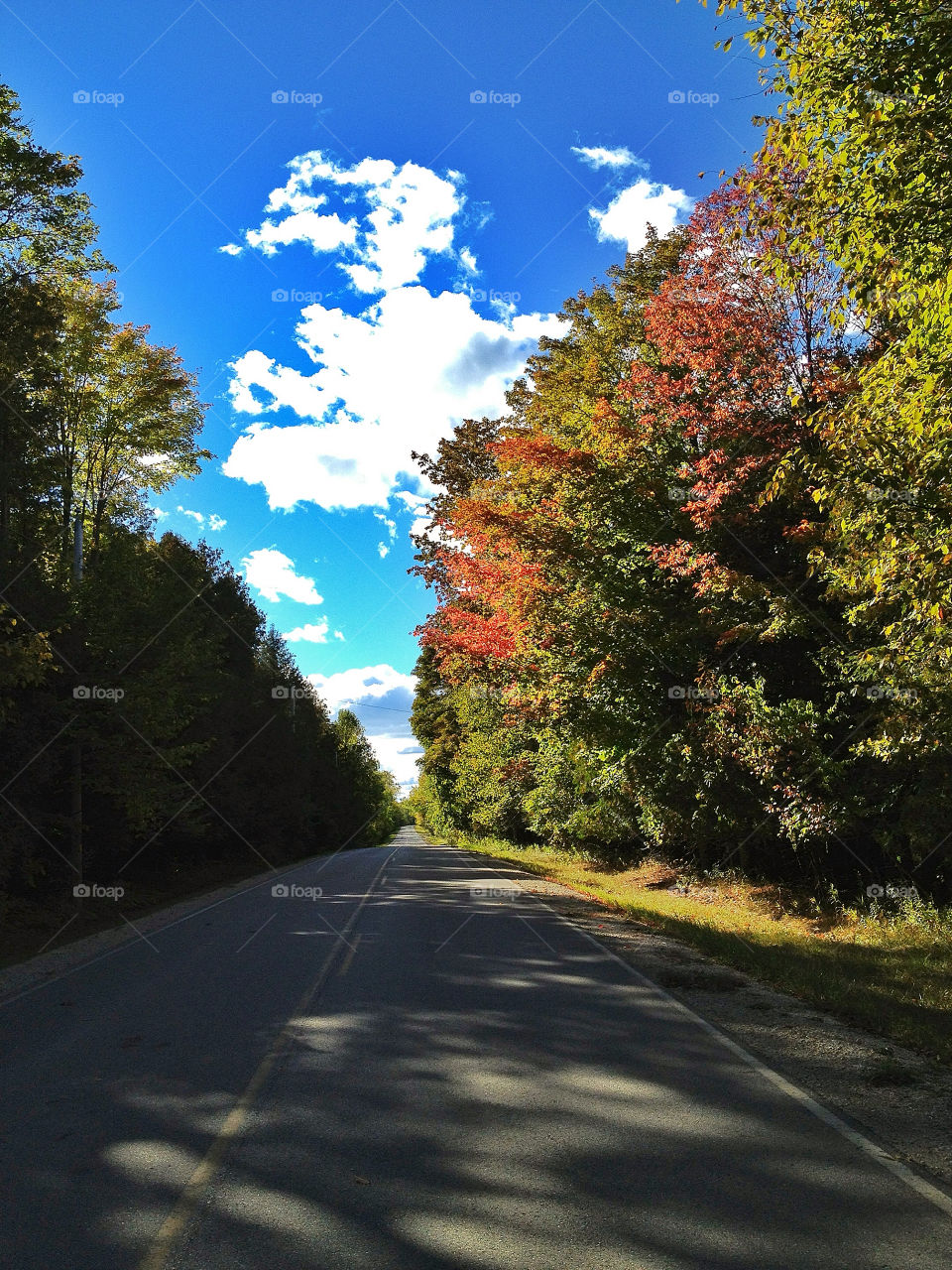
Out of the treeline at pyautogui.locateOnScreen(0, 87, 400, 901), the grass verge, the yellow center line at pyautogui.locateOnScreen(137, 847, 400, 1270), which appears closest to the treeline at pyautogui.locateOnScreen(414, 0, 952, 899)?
the grass verge

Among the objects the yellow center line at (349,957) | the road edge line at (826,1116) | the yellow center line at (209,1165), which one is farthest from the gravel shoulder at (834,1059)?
the yellow center line at (209,1165)

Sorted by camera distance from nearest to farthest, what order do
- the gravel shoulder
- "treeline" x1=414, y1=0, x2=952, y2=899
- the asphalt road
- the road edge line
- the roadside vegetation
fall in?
the asphalt road → the road edge line → the gravel shoulder → the roadside vegetation → "treeline" x1=414, y1=0, x2=952, y2=899

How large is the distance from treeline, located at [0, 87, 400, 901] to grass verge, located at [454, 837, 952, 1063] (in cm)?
1052

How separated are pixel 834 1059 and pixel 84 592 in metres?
18.0

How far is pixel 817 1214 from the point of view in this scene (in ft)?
12.3

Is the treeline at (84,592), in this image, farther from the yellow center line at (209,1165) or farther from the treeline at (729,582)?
the treeline at (729,582)

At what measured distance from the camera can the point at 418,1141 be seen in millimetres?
4672

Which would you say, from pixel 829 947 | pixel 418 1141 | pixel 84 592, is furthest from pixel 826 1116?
pixel 84 592

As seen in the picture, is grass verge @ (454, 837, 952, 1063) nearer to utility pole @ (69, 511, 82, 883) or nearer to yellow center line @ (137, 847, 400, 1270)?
yellow center line @ (137, 847, 400, 1270)

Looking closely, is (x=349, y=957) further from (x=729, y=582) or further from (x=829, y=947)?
(x=729, y=582)

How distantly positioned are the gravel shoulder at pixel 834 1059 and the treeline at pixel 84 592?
9433mm

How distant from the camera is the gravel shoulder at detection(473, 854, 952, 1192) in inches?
186

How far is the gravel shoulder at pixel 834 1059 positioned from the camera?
4.72 meters

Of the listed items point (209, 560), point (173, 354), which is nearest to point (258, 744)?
point (209, 560)
